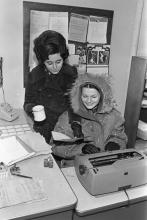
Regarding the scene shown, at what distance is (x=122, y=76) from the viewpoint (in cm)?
230

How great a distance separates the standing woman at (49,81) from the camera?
1.80 metres

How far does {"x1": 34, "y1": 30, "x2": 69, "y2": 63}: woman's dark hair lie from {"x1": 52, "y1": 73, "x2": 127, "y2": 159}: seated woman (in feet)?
0.87

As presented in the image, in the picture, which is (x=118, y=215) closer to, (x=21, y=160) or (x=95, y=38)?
(x=21, y=160)

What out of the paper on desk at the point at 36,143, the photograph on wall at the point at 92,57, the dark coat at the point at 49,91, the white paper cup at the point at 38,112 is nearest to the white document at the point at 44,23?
the dark coat at the point at 49,91

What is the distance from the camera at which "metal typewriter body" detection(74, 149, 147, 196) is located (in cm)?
112

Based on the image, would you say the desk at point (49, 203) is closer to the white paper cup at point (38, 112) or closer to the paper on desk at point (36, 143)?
the paper on desk at point (36, 143)

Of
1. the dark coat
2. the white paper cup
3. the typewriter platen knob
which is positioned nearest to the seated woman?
the white paper cup

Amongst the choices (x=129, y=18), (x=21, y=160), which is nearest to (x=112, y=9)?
(x=129, y=18)

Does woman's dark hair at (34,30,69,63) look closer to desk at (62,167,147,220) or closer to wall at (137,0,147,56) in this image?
wall at (137,0,147,56)

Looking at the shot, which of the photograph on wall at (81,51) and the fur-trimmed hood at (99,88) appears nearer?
the fur-trimmed hood at (99,88)

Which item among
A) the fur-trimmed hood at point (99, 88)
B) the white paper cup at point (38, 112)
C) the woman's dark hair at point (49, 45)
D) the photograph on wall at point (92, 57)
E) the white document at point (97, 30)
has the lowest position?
the white paper cup at point (38, 112)

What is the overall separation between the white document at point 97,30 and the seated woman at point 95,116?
0.52m

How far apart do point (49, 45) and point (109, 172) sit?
97 centimetres

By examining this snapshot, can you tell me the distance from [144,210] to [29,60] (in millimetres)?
1237
